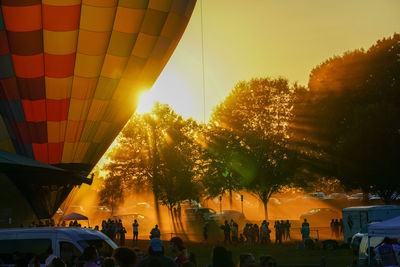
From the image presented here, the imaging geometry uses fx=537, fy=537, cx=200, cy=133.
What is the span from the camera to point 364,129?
1465 inches

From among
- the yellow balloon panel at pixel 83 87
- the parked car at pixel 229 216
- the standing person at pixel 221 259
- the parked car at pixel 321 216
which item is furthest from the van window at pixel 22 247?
the parked car at pixel 321 216

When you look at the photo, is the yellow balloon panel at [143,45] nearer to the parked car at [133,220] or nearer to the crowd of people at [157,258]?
the crowd of people at [157,258]

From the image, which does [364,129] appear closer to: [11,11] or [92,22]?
[92,22]

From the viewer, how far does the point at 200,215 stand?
5372cm

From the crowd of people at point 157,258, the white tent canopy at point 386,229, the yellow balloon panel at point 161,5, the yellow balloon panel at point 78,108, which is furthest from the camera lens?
the yellow balloon panel at point 78,108

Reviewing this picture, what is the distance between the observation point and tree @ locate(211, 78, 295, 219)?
152 ft

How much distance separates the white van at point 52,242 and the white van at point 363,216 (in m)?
17.8

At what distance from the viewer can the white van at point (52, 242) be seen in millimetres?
12820

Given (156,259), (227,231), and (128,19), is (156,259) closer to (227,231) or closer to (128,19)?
(128,19)

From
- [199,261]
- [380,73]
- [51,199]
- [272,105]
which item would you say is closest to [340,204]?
[272,105]

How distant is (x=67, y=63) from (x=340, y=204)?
5433 centimetres

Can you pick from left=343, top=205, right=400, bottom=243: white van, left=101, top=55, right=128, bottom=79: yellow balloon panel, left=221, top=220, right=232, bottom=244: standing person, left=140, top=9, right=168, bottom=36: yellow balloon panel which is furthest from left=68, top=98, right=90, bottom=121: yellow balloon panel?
left=343, top=205, right=400, bottom=243: white van

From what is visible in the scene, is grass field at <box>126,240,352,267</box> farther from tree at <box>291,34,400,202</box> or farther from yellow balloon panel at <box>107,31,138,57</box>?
tree at <box>291,34,400,202</box>

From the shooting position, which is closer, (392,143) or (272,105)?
(392,143)
